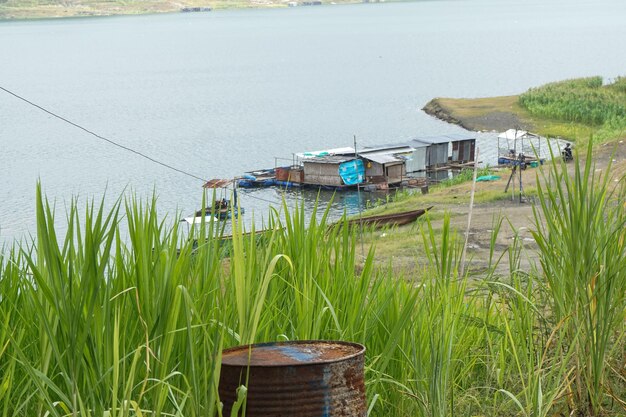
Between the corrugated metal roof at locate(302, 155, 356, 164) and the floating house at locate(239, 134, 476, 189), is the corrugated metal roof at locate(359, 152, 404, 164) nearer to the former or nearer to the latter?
the floating house at locate(239, 134, 476, 189)

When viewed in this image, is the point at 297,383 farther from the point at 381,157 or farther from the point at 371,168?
the point at 381,157

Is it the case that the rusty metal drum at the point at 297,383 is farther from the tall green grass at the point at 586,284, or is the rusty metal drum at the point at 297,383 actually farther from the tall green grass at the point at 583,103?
the tall green grass at the point at 583,103

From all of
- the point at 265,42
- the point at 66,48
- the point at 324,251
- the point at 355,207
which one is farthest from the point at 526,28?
the point at 324,251

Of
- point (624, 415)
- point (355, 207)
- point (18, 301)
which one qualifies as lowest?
point (355, 207)

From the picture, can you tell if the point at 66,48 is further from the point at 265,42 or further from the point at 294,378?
the point at 294,378

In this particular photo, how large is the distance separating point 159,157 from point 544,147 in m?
18.4

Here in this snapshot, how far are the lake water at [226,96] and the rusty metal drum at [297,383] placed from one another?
3.18m

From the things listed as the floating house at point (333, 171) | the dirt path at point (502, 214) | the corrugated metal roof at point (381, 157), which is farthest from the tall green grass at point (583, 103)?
the floating house at point (333, 171)

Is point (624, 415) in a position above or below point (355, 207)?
above

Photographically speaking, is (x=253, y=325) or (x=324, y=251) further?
(x=324, y=251)

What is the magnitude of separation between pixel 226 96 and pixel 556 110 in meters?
36.4

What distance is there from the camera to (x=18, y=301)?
509 centimetres

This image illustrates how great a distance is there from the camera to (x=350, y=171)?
4228cm

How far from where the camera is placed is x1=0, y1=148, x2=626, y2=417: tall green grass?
365cm
